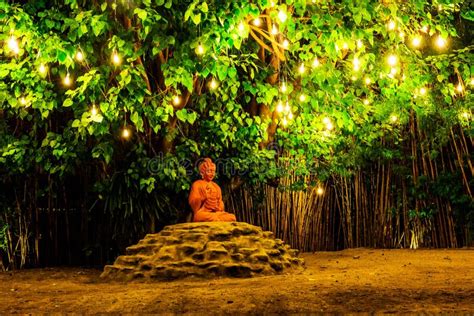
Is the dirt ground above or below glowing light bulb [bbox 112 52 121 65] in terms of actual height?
below

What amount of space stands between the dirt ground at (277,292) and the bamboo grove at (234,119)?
134cm

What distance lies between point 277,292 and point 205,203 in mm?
2350

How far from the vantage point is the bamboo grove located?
467 centimetres

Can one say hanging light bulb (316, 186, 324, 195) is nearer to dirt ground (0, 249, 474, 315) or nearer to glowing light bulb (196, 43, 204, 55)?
dirt ground (0, 249, 474, 315)

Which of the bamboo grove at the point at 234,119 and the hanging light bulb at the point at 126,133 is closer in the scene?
the bamboo grove at the point at 234,119

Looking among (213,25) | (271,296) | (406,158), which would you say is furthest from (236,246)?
(406,158)

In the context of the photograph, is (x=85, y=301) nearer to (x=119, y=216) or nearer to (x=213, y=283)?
(x=213, y=283)

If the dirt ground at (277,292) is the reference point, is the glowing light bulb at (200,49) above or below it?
above

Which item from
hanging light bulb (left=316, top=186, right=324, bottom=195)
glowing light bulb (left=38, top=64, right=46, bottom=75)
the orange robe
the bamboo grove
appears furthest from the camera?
hanging light bulb (left=316, top=186, right=324, bottom=195)

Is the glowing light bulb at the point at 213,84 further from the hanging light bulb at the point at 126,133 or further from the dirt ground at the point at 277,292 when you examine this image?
the dirt ground at the point at 277,292

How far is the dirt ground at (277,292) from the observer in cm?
329

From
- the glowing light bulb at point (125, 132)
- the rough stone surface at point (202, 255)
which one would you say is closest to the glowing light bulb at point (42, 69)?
the glowing light bulb at point (125, 132)

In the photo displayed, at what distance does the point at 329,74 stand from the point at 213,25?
1573mm

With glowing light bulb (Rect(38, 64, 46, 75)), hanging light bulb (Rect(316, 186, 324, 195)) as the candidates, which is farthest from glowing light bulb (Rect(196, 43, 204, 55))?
hanging light bulb (Rect(316, 186, 324, 195))
